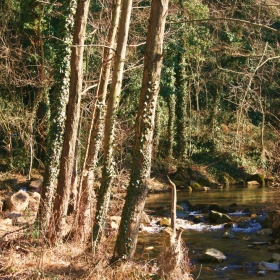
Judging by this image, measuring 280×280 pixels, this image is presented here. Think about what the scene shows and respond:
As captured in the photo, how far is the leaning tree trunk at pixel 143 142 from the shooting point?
9766mm

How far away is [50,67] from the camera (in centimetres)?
2584

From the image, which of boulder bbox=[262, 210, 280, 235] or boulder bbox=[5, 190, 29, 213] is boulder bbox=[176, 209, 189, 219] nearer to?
boulder bbox=[262, 210, 280, 235]

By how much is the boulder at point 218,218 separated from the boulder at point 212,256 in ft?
17.9

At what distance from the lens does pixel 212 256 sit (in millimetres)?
14016

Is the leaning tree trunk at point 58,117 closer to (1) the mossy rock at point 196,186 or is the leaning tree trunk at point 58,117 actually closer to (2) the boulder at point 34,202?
(2) the boulder at point 34,202

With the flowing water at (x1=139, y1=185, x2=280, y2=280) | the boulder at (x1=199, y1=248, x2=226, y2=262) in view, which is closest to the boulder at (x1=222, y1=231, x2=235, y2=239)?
the flowing water at (x1=139, y1=185, x2=280, y2=280)

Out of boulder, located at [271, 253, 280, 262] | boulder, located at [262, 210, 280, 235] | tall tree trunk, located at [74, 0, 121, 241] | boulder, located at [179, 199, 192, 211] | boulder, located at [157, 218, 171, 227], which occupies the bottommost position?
boulder, located at [157, 218, 171, 227]

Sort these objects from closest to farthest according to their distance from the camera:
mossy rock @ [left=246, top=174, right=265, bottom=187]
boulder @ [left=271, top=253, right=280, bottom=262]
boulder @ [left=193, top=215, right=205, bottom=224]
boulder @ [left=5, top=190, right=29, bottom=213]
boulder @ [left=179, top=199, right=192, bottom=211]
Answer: boulder @ [left=271, top=253, right=280, bottom=262] → boulder @ [left=5, top=190, right=29, bottom=213] → boulder @ [left=193, top=215, right=205, bottom=224] → boulder @ [left=179, top=199, right=192, bottom=211] → mossy rock @ [left=246, top=174, right=265, bottom=187]

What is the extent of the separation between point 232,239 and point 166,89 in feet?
54.7

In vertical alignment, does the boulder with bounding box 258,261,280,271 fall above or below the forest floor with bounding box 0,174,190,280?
below

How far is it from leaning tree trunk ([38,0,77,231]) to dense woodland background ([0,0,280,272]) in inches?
73.8

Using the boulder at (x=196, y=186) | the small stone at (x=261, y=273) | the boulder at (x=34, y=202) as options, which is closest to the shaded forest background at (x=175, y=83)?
the boulder at (x=34, y=202)

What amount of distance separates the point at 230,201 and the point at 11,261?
50.3 ft

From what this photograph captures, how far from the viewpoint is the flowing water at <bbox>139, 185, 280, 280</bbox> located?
13078mm
